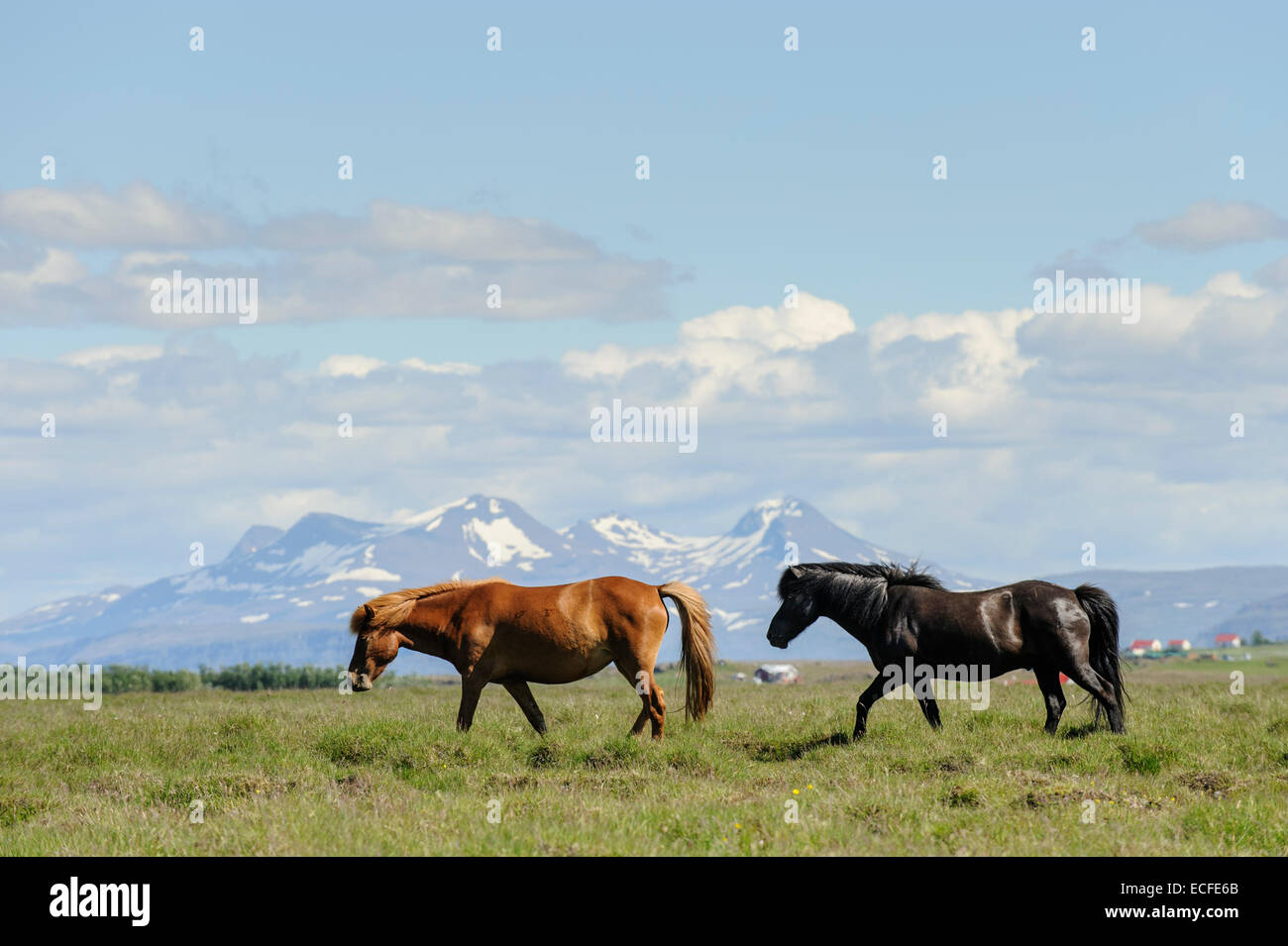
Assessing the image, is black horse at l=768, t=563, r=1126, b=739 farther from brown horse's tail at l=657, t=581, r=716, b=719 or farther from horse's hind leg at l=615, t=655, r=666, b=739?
horse's hind leg at l=615, t=655, r=666, b=739

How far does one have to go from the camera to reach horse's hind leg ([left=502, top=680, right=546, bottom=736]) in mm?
17359

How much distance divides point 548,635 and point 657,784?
Answer: 4103 millimetres

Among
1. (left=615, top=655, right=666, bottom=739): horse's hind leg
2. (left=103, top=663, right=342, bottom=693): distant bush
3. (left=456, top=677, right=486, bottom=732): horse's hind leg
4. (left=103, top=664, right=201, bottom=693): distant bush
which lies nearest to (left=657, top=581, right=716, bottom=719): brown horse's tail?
(left=615, top=655, right=666, bottom=739): horse's hind leg

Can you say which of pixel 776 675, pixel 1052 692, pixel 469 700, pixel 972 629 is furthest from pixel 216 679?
pixel 776 675

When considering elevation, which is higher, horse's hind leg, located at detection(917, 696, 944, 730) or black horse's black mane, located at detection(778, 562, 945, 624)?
black horse's black mane, located at detection(778, 562, 945, 624)

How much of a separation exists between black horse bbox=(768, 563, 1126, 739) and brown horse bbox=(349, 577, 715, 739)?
3.98ft

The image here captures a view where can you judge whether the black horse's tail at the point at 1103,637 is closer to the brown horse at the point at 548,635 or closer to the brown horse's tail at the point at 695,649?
the brown horse's tail at the point at 695,649

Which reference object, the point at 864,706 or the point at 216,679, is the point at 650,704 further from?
the point at 216,679

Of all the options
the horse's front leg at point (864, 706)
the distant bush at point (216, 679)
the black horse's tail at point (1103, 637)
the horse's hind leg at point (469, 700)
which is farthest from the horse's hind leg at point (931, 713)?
the distant bush at point (216, 679)

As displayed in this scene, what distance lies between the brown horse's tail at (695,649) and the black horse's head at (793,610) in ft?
3.02

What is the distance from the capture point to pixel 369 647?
1767 cm
